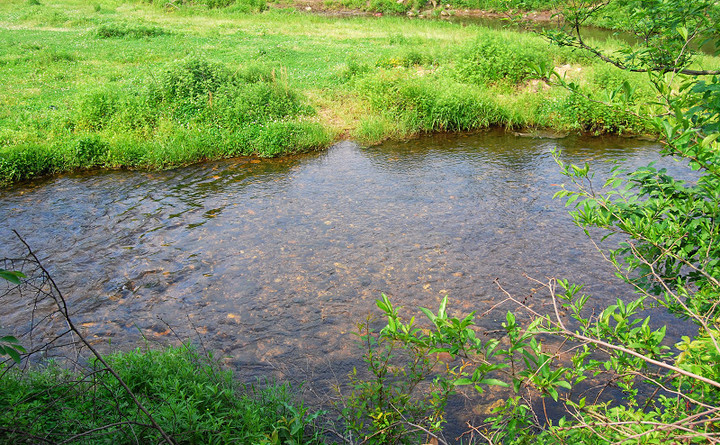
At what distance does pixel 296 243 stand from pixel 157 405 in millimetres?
4073

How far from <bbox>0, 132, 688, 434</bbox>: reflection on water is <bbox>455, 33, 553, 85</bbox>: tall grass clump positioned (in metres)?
4.04

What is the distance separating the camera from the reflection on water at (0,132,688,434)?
19.9 feet

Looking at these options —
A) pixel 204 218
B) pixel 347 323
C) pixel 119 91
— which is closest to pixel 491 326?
pixel 347 323

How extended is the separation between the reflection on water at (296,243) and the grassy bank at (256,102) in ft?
2.41

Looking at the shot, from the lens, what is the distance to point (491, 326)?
589 cm

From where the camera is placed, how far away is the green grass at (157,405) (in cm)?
357

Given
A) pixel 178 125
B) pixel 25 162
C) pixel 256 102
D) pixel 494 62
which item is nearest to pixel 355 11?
pixel 494 62

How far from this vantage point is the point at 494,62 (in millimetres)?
14906

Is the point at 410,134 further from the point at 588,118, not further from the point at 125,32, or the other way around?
the point at 125,32

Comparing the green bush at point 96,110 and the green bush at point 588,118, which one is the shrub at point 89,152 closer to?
the green bush at point 96,110

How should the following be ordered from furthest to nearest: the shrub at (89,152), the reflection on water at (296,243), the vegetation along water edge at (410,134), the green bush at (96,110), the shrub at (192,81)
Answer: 1. the shrub at (192,81)
2. the green bush at (96,110)
3. the shrub at (89,152)
4. the reflection on water at (296,243)
5. the vegetation along water edge at (410,134)

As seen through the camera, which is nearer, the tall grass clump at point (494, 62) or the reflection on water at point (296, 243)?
the reflection on water at point (296, 243)

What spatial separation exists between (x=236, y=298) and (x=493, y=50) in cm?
1195

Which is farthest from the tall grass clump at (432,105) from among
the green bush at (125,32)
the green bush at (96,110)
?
the green bush at (125,32)
